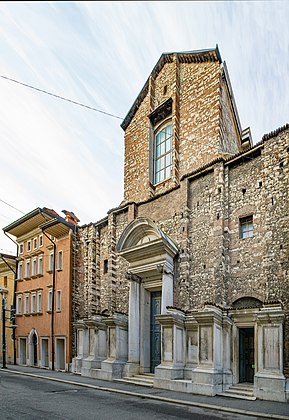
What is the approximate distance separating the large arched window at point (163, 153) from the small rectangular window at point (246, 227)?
6538 mm

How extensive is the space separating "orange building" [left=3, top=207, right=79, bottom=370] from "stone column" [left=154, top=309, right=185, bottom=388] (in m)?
9.68

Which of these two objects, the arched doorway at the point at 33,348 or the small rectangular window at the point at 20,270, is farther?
the small rectangular window at the point at 20,270

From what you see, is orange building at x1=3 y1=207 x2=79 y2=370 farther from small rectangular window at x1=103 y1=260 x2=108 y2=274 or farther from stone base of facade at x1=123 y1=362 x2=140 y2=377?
stone base of facade at x1=123 y1=362 x2=140 y2=377

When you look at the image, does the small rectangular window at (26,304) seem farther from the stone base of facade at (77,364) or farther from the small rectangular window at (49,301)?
the stone base of facade at (77,364)

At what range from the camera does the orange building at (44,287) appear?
25094 mm

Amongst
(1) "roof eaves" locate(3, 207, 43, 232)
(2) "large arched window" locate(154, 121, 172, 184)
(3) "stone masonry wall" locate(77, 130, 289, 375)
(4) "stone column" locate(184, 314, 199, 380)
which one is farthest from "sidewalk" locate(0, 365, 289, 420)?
(1) "roof eaves" locate(3, 207, 43, 232)

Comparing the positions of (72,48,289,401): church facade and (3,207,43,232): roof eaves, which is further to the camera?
(3,207,43,232): roof eaves

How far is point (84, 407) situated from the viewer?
11.8 meters

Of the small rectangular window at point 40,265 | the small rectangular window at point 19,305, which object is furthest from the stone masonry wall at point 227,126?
the small rectangular window at point 19,305

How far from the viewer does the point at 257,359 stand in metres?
13.2

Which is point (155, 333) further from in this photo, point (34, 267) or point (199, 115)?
point (34, 267)

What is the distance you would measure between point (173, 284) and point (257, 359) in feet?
16.7

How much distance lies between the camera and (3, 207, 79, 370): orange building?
25.1 metres

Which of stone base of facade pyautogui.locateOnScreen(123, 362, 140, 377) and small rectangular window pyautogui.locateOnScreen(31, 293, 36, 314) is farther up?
small rectangular window pyautogui.locateOnScreen(31, 293, 36, 314)
